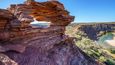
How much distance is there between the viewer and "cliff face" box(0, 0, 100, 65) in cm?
1853

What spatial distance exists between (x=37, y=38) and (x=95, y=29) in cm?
12852

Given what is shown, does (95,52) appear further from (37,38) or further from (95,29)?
(95,29)

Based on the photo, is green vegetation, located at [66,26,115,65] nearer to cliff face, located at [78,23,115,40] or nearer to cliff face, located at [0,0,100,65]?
cliff face, located at [0,0,100,65]

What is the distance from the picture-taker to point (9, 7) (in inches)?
806

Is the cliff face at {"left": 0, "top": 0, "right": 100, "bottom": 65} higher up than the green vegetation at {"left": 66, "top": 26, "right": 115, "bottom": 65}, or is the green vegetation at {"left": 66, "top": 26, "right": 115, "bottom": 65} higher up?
the cliff face at {"left": 0, "top": 0, "right": 100, "bottom": 65}

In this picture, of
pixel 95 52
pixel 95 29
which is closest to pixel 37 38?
pixel 95 52

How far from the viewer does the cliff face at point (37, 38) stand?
18.5m

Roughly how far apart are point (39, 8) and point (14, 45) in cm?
604

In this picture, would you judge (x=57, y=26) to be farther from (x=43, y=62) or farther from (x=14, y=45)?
(x=14, y=45)

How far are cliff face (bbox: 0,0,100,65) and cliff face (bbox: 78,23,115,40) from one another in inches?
4147

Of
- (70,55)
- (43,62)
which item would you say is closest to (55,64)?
(43,62)

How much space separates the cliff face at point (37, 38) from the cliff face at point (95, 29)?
346ft

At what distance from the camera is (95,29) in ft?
484

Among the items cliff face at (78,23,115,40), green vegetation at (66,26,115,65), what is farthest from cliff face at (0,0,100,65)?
cliff face at (78,23,115,40)
